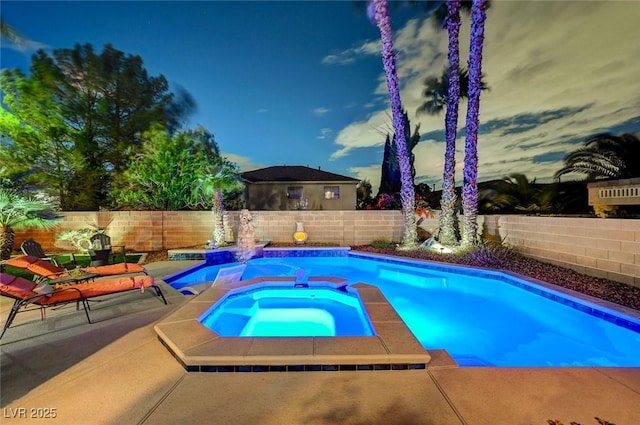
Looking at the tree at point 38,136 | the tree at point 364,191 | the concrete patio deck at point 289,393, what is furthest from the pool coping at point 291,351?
the tree at point 364,191

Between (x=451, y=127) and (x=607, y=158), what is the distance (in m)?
7.49

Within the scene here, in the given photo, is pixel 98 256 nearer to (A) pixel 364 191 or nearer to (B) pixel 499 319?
(B) pixel 499 319

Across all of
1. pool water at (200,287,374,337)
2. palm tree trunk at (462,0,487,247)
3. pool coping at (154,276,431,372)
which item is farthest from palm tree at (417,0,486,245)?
pool coping at (154,276,431,372)

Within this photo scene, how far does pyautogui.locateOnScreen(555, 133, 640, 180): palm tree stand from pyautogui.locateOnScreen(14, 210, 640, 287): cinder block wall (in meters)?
6.07

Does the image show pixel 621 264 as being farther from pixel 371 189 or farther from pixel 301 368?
pixel 371 189

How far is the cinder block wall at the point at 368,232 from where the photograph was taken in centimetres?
614

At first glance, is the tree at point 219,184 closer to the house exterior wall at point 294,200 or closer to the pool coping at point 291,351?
the pool coping at point 291,351

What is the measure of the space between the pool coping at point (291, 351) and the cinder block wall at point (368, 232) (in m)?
5.86

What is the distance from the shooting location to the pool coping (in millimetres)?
2951

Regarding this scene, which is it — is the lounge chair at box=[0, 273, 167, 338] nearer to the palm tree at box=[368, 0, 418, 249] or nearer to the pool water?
the pool water

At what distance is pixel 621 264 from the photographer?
19.6 feet

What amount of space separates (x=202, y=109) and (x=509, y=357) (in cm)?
2227

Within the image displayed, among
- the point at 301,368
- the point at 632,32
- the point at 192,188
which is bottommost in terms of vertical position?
the point at 301,368

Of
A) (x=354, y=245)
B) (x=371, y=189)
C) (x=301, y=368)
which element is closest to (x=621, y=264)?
(x=301, y=368)
